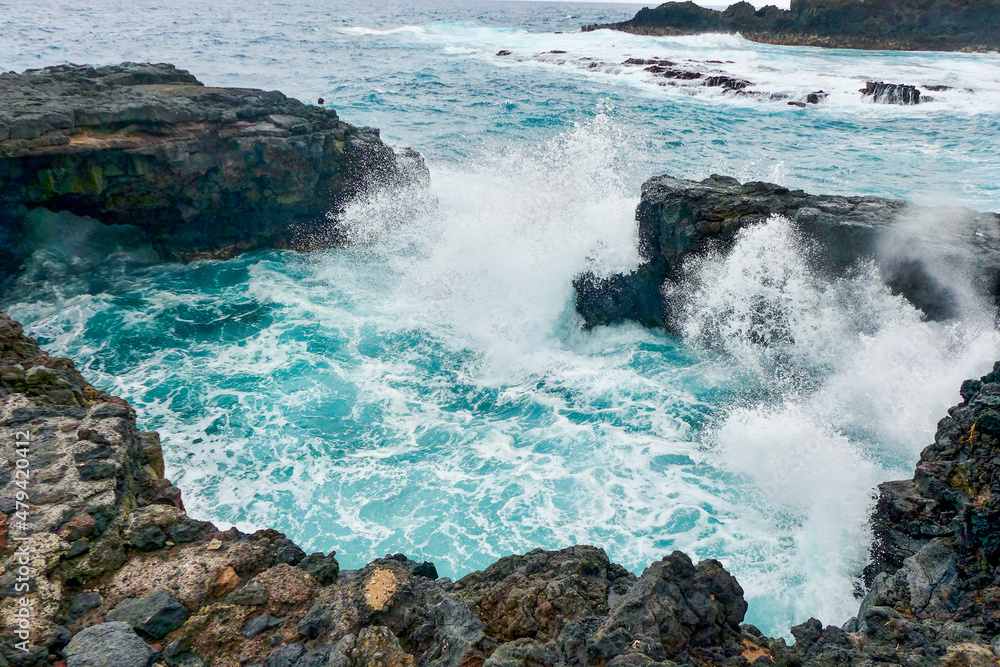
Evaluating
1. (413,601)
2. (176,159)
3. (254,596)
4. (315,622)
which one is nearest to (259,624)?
(254,596)

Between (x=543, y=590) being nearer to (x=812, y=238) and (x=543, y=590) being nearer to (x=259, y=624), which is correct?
(x=259, y=624)

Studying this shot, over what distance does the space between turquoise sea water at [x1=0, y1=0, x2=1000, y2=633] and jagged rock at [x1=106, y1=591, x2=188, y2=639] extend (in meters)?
3.54

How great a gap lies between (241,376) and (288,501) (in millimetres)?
4318

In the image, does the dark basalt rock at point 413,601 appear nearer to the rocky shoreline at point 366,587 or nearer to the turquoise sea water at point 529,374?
the rocky shoreline at point 366,587

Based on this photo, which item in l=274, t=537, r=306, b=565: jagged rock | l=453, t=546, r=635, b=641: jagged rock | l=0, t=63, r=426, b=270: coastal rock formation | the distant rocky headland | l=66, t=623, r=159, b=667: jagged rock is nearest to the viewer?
l=66, t=623, r=159, b=667: jagged rock

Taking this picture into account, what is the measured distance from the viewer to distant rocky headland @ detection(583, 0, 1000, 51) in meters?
52.7

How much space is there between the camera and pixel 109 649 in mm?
4156

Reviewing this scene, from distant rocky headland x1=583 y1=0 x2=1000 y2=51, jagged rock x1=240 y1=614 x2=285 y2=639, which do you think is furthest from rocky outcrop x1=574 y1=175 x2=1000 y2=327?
distant rocky headland x1=583 y1=0 x2=1000 y2=51

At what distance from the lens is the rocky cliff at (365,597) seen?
14.4 feet

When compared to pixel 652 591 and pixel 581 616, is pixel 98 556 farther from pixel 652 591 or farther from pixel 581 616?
pixel 652 591

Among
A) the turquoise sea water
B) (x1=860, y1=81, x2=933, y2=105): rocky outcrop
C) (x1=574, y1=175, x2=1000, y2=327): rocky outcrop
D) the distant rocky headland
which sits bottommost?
the turquoise sea water

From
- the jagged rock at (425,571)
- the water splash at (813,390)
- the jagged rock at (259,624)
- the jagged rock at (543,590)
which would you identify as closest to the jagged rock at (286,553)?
the jagged rock at (259,624)

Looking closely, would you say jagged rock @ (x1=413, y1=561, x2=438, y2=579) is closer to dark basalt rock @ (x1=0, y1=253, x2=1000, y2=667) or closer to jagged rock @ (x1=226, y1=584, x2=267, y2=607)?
dark basalt rock @ (x1=0, y1=253, x2=1000, y2=667)

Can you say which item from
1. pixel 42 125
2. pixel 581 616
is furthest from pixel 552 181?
pixel 581 616
